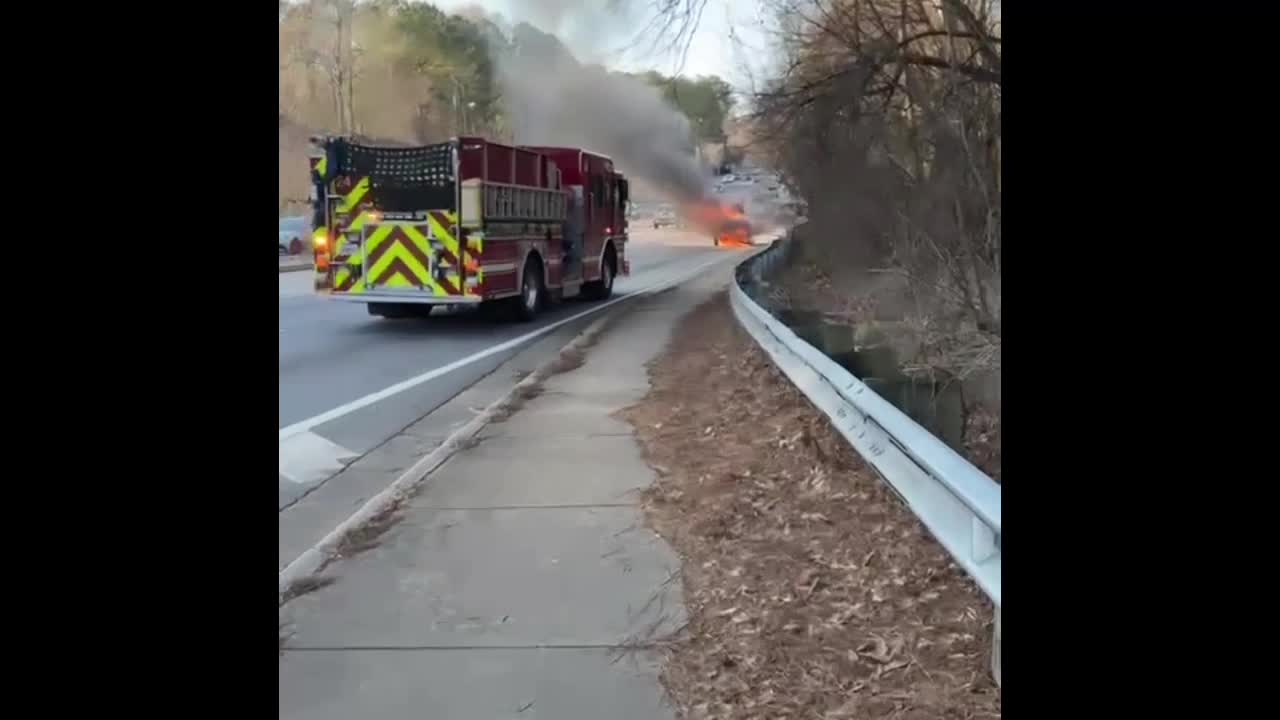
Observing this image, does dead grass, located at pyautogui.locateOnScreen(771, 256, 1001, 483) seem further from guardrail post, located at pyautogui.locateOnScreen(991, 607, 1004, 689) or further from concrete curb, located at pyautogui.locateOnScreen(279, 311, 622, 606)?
concrete curb, located at pyautogui.locateOnScreen(279, 311, 622, 606)

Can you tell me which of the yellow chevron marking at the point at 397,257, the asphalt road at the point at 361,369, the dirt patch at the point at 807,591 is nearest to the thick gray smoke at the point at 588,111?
the asphalt road at the point at 361,369

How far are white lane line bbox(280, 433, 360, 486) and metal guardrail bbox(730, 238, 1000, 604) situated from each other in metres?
2.85

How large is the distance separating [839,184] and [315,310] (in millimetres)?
9337

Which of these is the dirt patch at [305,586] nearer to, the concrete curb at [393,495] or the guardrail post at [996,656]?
the concrete curb at [393,495]

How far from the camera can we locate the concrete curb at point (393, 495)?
4.61m

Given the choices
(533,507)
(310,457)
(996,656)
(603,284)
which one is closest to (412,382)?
(310,457)

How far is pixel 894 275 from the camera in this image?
1636 cm

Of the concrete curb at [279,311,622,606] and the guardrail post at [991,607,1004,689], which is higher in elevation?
the guardrail post at [991,607,1004,689]

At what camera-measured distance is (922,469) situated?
3.87m

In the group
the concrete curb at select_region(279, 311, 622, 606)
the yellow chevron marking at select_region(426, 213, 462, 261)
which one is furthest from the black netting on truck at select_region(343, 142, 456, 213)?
the concrete curb at select_region(279, 311, 622, 606)

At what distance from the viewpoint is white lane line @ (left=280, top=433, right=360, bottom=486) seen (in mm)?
6797
